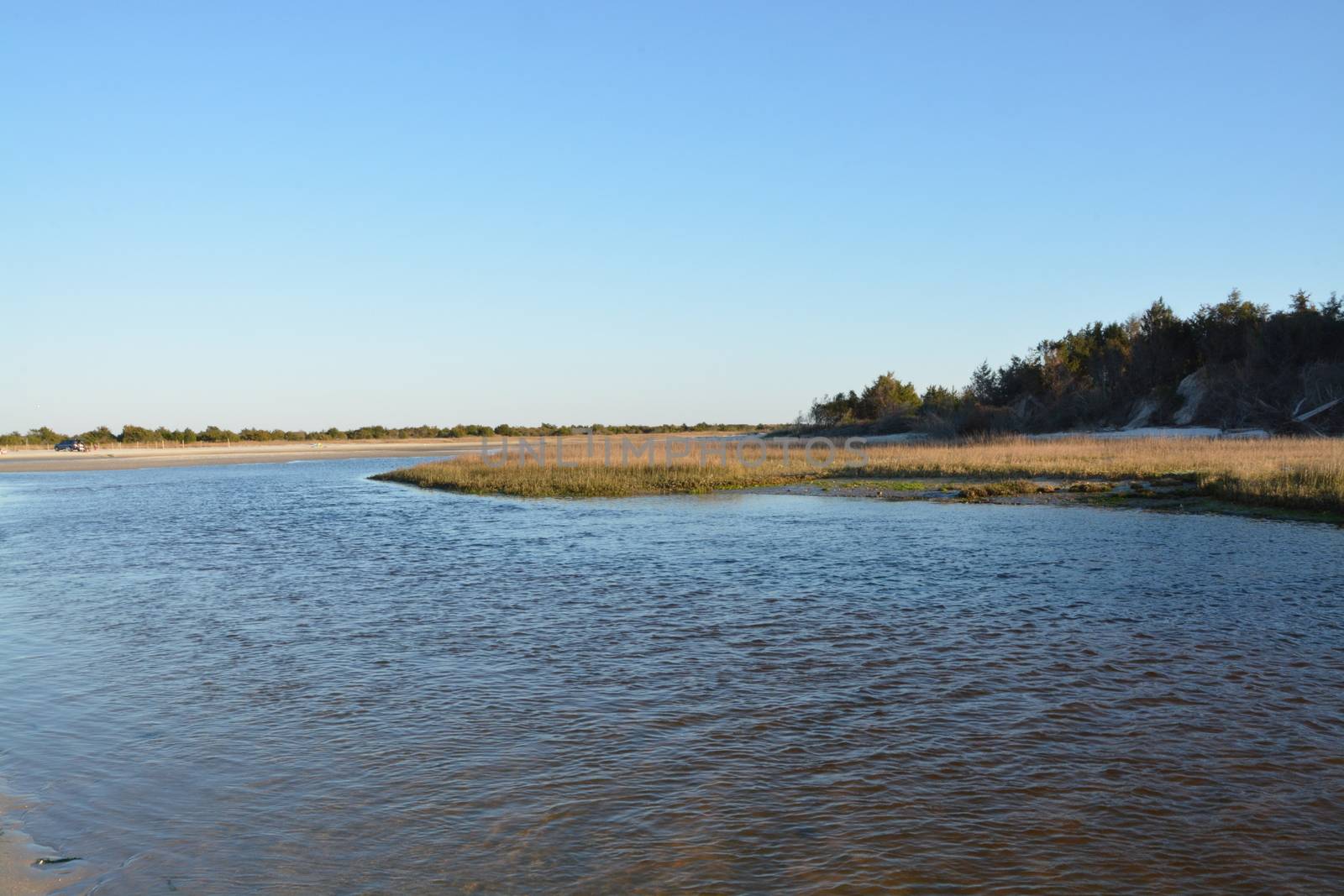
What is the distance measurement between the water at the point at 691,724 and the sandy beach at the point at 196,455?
58.5m

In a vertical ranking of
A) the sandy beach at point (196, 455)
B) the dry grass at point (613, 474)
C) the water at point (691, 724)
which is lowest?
the water at point (691, 724)

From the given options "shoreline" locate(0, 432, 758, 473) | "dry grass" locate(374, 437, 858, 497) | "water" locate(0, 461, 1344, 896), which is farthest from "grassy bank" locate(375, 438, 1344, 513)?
"shoreline" locate(0, 432, 758, 473)

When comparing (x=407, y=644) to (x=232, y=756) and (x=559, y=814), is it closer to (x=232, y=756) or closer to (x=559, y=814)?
(x=232, y=756)

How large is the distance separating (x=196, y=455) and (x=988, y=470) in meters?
73.1

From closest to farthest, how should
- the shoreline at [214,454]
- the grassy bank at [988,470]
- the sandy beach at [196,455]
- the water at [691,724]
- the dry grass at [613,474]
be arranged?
the water at [691,724] < the grassy bank at [988,470] < the dry grass at [613,474] < the shoreline at [214,454] < the sandy beach at [196,455]

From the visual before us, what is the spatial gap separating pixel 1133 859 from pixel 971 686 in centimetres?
339

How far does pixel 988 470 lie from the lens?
33969 mm

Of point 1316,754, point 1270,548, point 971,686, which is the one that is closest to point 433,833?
point 971,686

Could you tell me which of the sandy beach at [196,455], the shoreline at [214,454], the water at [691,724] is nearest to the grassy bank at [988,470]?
the water at [691,724]

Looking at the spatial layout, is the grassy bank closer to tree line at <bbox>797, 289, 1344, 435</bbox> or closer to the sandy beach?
tree line at <bbox>797, 289, 1344, 435</bbox>

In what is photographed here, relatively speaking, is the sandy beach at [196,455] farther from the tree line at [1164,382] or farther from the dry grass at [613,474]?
the tree line at [1164,382]

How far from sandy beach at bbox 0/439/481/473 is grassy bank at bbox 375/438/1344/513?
1280 inches

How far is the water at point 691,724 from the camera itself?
542 cm

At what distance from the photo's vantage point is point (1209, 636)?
34.3ft
